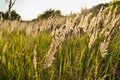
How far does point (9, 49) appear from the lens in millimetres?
3441

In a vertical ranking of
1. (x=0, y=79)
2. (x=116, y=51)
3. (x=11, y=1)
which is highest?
(x=11, y=1)

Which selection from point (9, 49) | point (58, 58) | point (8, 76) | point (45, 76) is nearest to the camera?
point (45, 76)

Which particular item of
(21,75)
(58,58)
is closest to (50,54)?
(21,75)

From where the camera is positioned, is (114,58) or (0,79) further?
(114,58)

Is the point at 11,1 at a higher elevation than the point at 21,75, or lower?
higher

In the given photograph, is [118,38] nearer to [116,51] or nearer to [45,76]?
[116,51]

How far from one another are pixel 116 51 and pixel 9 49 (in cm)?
127

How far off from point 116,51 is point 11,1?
50.9 inches

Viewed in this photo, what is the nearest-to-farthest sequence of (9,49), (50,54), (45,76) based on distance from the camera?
(50,54) < (45,76) < (9,49)

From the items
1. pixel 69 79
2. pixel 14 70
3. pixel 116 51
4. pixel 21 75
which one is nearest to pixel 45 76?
pixel 69 79

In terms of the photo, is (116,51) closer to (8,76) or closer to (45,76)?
(8,76)

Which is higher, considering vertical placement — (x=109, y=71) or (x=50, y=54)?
(x=50, y=54)

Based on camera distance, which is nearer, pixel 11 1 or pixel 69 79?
pixel 69 79

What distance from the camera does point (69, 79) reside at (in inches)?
97.0
